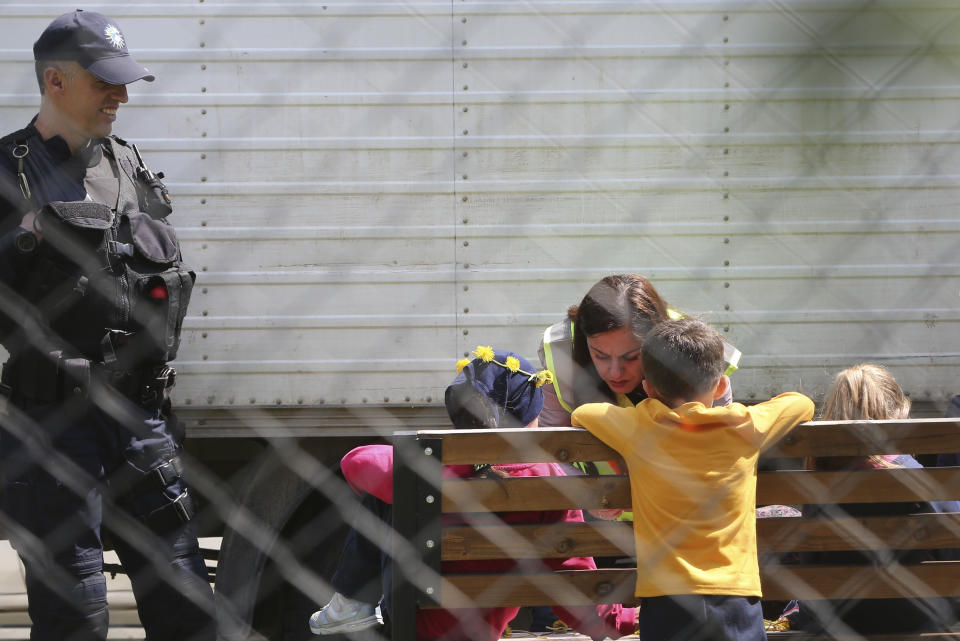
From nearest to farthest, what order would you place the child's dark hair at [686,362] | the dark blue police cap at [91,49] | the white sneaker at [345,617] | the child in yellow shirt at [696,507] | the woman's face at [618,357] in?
the child in yellow shirt at [696,507] → the child's dark hair at [686,362] → the white sneaker at [345,617] → the woman's face at [618,357] → the dark blue police cap at [91,49]

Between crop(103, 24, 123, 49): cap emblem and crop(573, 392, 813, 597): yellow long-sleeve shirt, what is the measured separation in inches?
71.1

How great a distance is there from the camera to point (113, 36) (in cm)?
270

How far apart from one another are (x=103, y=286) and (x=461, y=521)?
128cm

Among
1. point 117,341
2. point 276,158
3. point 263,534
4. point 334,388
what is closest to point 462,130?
point 276,158

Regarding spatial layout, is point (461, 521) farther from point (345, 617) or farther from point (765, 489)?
point (765, 489)

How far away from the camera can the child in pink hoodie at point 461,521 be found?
85.3 inches

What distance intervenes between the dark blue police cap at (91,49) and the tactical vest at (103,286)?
0.95 ft

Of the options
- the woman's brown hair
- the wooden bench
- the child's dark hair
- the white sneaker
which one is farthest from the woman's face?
the white sneaker

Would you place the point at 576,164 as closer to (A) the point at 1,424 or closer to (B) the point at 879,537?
(B) the point at 879,537

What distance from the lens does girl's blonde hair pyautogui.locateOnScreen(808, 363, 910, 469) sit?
8.04ft

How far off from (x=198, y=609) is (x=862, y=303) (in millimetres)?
2438

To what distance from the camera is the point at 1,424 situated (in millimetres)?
2619

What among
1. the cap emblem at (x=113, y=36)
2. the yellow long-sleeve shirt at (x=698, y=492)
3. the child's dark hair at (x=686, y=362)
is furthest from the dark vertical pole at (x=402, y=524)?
the cap emblem at (x=113, y=36)

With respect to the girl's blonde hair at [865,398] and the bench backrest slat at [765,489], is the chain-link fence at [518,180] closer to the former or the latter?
the girl's blonde hair at [865,398]
